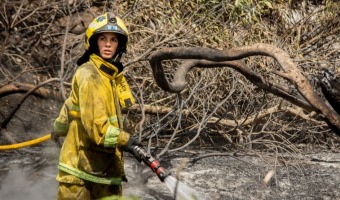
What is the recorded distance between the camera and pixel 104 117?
3801mm

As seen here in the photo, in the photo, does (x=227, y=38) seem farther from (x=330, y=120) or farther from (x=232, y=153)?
(x=330, y=120)

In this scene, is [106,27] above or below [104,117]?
above

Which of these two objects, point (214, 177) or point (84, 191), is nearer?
point (84, 191)

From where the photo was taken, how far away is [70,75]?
24.3 feet

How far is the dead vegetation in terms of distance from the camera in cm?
745

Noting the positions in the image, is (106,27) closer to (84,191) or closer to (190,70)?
(84,191)

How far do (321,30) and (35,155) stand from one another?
13.5ft

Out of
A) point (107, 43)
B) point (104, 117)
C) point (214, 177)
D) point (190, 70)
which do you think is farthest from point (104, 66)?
point (190, 70)

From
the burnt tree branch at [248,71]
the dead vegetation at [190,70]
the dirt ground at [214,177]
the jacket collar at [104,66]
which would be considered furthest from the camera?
the dead vegetation at [190,70]

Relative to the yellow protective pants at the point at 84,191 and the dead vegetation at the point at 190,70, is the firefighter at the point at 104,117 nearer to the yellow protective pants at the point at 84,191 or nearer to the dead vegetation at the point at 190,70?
the yellow protective pants at the point at 84,191

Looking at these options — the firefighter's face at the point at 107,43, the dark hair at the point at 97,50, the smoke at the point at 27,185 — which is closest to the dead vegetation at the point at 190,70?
the smoke at the point at 27,185

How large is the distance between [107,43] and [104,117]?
19.1 inches

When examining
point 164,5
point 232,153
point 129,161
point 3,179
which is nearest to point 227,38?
point 164,5

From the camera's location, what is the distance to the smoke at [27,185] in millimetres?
6109
